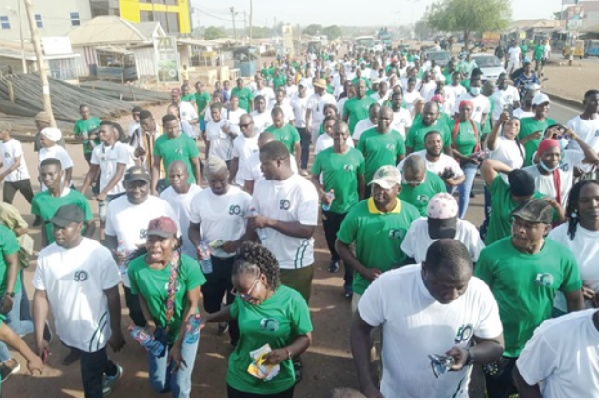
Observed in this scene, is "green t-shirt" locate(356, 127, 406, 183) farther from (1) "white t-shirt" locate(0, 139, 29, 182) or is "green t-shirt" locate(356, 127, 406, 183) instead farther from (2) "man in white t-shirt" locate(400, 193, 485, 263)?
(1) "white t-shirt" locate(0, 139, 29, 182)

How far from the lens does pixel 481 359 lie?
8.96ft

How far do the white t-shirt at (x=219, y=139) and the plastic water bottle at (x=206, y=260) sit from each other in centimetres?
460

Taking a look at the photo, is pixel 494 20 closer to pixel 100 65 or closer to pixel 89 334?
pixel 100 65

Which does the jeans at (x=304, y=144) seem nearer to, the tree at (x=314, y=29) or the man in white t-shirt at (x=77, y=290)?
the man in white t-shirt at (x=77, y=290)

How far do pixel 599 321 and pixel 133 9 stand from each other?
60.0 m

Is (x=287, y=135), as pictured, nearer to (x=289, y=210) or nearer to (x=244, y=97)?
(x=289, y=210)

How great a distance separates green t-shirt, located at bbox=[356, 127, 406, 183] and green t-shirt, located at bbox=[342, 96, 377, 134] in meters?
3.26

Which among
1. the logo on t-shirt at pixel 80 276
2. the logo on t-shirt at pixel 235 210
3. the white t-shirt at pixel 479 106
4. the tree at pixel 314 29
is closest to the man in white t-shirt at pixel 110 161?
the logo on t-shirt at pixel 235 210

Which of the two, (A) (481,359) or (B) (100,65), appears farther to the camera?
(B) (100,65)

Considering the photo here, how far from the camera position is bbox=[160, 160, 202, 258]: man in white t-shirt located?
5074 mm

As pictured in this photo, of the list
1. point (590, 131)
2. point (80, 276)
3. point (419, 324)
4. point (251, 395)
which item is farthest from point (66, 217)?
point (590, 131)

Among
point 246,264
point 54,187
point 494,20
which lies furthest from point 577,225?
point 494,20

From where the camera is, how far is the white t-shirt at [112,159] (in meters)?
6.79

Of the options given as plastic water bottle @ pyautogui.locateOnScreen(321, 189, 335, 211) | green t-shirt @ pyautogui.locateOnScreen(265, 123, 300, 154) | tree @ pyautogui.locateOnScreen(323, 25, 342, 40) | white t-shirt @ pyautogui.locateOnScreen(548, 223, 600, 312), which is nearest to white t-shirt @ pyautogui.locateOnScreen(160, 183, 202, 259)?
plastic water bottle @ pyautogui.locateOnScreen(321, 189, 335, 211)
